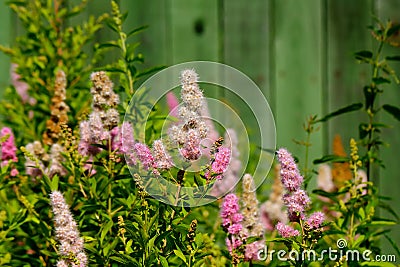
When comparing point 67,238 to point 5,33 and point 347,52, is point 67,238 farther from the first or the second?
point 347,52

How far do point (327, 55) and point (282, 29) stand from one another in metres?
0.20

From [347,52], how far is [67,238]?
6.78ft

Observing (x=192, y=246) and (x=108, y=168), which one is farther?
(x=108, y=168)

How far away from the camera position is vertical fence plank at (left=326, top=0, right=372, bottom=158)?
9.46 ft

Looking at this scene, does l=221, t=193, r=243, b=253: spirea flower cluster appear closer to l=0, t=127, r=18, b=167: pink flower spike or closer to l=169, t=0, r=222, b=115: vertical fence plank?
l=0, t=127, r=18, b=167: pink flower spike

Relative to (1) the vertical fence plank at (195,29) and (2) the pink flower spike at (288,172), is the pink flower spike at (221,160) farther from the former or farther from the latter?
(1) the vertical fence plank at (195,29)

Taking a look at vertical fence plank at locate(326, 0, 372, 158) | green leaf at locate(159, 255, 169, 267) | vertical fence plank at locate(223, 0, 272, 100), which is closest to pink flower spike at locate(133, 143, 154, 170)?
green leaf at locate(159, 255, 169, 267)

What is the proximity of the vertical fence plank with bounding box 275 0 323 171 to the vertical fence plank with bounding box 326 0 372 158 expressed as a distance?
46 mm

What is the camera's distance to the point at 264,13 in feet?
9.38

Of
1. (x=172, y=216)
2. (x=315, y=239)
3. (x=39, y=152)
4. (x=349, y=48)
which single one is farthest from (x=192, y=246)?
(x=349, y=48)

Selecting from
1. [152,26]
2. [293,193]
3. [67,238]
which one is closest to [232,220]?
[293,193]

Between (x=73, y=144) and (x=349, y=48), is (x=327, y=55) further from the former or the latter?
(x=73, y=144)

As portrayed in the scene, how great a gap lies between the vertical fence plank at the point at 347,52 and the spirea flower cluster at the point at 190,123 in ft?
6.47

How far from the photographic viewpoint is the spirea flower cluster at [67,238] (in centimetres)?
100
